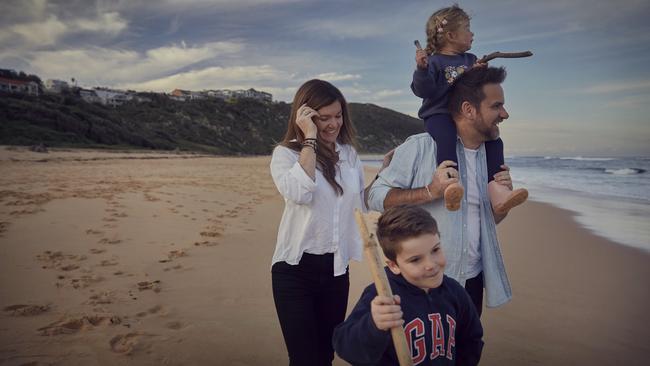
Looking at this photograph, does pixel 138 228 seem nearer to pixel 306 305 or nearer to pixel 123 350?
pixel 123 350

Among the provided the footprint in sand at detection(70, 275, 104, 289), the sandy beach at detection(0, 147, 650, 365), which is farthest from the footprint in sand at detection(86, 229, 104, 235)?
the footprint in sand at detection(70, 275, 104, 289)

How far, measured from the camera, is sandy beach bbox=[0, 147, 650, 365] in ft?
11.8

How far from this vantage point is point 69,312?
156 inches

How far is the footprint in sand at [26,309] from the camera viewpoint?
3.92 meters

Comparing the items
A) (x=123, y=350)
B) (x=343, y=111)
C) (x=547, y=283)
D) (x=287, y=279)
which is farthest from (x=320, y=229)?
(x=547, y=283)

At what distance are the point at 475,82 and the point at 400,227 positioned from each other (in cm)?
111

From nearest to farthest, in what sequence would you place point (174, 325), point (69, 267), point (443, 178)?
point (443, 178), point (174, 325), point (69, 267)

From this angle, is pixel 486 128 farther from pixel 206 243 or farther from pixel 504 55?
pixel 206 243

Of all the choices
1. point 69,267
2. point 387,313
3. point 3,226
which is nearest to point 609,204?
point 69,267

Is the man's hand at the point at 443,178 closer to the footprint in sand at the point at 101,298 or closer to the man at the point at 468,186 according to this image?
the man at the point at 468,186

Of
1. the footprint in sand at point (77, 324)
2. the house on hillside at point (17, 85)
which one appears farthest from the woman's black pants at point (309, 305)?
the house on hillside at point (17, 85)

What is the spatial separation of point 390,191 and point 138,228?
20.2 feet

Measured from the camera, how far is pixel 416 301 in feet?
5.77

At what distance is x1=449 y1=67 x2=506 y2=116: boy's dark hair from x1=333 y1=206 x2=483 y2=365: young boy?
92cm
